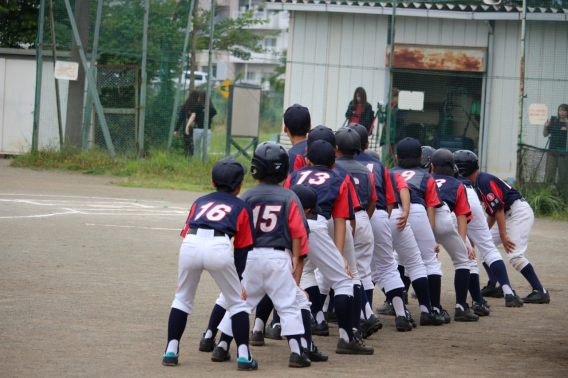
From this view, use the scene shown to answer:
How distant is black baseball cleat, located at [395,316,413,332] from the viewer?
23.2 ft

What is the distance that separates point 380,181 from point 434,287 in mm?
1352

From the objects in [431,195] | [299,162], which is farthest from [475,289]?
[299,162]

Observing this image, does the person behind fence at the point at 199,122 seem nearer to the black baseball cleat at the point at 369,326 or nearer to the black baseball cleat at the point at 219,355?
the black baseball cleat at the point at 369,326

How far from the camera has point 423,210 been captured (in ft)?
24.8

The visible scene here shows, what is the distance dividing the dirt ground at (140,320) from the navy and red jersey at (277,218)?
949 millimetres

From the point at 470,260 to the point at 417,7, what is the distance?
1369cm

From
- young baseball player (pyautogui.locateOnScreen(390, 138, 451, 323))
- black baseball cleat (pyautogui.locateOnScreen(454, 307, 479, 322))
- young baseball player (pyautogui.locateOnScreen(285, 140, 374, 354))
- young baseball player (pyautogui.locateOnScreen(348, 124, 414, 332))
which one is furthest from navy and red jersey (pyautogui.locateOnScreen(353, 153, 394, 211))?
black baseball cleat (pyautogui.locateOnScreen(454, 307, 479, 322))

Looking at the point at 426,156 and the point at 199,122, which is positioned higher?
the point at 199,122

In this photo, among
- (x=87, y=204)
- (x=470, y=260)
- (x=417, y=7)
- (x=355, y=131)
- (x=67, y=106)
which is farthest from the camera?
(x=417, y=7)

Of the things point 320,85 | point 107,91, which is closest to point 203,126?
point 107,91

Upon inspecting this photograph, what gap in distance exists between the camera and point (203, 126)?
1900 cm

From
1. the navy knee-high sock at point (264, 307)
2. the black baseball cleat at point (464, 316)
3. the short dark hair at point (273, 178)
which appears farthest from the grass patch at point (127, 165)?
the short dark hair at point (273, 178)

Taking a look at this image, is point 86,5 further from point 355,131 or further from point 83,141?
Answer: point 355,131

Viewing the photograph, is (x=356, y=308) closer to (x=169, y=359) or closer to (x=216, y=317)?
(x=216, y=317)
